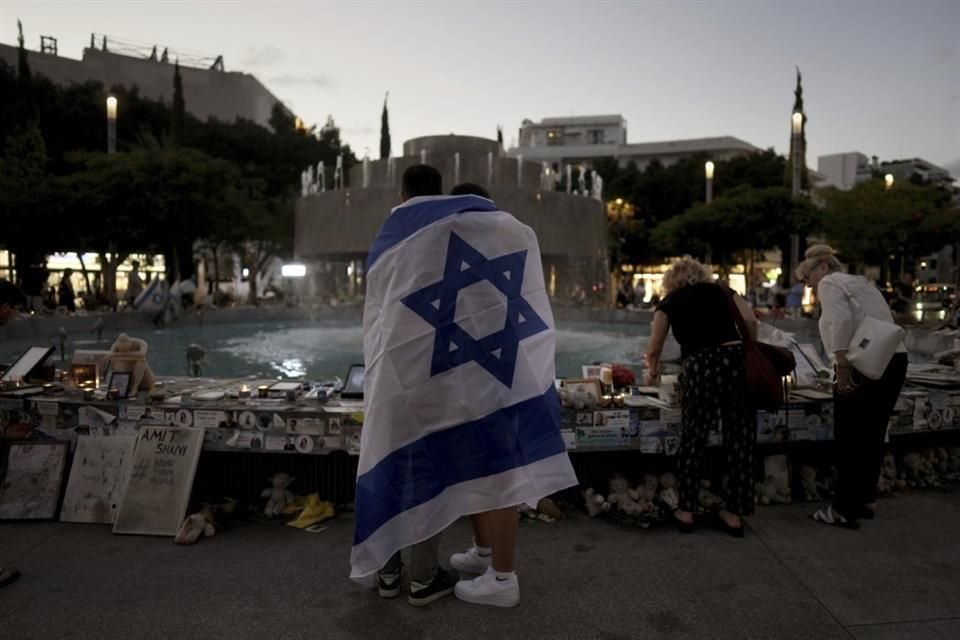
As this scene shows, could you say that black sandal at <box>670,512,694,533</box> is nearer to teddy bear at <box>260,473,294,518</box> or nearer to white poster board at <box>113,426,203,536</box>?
teddy bear at <box>260,473,294,518</box>

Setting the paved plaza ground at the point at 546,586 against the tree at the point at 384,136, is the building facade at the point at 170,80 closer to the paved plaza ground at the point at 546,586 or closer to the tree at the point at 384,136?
the tree at the point at 384,136

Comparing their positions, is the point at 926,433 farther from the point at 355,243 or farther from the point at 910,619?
the point at 355,243

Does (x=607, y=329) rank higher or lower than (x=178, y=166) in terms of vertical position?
lower

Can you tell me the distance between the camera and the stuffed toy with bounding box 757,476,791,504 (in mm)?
4496

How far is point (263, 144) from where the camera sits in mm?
41781

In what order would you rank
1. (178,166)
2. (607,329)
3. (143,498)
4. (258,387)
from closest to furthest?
(143,498), (258,387), (607,329), (178,166)

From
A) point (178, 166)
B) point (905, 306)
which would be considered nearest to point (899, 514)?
point (905, 306)

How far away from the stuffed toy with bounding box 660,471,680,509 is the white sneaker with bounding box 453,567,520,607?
1.50m

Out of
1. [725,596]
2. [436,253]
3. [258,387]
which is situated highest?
[436,253]

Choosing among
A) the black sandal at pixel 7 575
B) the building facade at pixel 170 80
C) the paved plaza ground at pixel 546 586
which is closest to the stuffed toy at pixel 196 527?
the paved plaza ground at pixel 546 586

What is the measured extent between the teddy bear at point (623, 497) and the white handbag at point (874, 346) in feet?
4.99

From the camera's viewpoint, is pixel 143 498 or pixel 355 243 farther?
pixel 355 243

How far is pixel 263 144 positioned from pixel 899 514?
42.6 metres

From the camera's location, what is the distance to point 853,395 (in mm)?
3979
